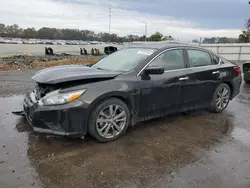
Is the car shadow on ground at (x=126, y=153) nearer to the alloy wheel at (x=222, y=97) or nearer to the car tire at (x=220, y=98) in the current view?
the car tire at (x=220, y=98)

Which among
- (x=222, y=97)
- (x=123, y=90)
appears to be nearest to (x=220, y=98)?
(x=222, y=97)

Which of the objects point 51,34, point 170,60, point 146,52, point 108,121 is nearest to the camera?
point 108,121

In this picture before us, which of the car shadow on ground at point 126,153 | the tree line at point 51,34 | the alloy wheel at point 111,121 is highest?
the tree line at point 51,34

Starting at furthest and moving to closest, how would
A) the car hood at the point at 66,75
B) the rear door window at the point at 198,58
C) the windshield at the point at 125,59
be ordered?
the rear door window at the point at 198,58 → the windshield at the point at 125,59 → the car hood at the point at 66,75

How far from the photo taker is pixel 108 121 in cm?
376

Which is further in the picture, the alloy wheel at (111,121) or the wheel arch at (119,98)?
the alloy wheel at (111,121)

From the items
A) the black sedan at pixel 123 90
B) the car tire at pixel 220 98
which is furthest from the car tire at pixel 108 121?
the car tire at pixel 220 98

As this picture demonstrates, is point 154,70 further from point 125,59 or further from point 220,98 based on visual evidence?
point 220,98

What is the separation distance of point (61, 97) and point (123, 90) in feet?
3.13

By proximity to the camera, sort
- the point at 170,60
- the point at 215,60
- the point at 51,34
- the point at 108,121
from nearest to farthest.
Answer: the point at 108,121, the point at 170,60, the point at 215,60, the point at 51,34

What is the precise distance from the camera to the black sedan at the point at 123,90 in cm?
345

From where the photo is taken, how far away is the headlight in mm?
3408

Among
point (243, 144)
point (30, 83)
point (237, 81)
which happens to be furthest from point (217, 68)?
point (30, 83)

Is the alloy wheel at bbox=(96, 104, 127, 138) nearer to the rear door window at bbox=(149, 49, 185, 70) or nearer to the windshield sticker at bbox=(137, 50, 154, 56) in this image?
the rear door window at bbox=(149, 49, 185, 70)
